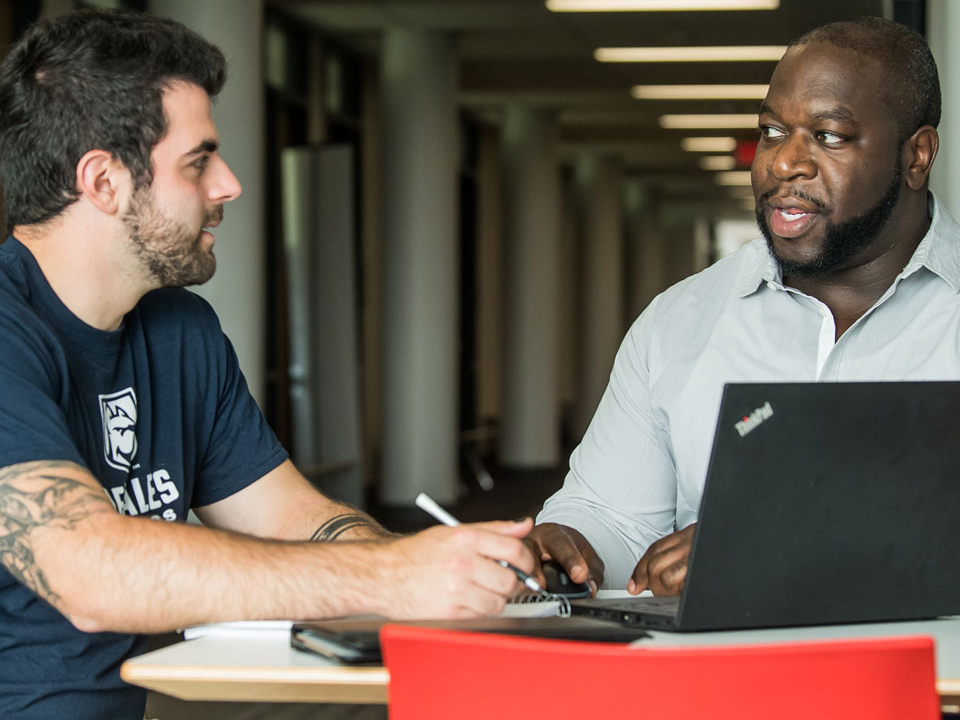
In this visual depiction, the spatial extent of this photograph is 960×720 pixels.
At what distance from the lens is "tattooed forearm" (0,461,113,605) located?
136cm

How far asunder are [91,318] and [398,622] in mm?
678

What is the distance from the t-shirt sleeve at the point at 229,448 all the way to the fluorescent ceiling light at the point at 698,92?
8968 millimetres

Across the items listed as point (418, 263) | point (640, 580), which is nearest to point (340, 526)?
point (640, 580)

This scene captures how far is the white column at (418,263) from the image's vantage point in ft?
27.1

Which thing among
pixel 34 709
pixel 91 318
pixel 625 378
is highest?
pixel 91 318

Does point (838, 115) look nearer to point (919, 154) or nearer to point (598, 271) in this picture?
point (919, 154)

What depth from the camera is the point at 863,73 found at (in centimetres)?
196

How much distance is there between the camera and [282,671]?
1134 millimetres

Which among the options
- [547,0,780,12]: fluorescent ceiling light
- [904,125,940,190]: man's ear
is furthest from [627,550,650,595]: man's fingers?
[547,0,780,12]: fluorescent ceiling light

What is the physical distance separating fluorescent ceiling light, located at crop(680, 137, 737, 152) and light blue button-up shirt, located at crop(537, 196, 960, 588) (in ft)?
39.3

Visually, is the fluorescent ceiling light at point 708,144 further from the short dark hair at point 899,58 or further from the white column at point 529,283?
the short dark hair at point 899,58

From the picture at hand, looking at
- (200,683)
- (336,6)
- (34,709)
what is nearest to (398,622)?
(200,683)

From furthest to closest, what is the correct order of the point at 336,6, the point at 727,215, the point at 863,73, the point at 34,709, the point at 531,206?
the point at 727,215, the point at 531,206, the point at 336,6, the point at 863,73, the point at 34,709

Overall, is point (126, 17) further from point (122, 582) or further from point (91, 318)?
point (122, 582)
